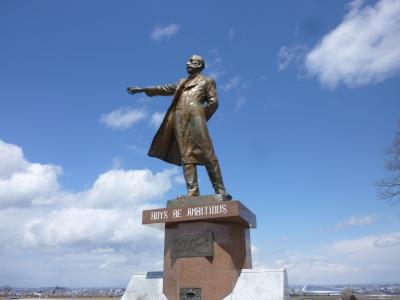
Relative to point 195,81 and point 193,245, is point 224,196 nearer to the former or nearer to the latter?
point 193,245

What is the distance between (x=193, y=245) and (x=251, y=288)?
4.13 ft

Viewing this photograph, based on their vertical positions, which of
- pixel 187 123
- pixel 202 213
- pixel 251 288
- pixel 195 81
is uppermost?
pixel 195 81

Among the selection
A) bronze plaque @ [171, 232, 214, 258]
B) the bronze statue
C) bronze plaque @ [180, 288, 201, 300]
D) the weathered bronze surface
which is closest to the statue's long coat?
the bronze statue

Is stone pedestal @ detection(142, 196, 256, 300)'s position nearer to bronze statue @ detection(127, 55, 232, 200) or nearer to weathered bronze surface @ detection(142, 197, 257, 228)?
weathered bronze surface @ detection(142, 197, 257, 228)

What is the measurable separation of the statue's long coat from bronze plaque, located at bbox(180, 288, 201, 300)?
247 centimetres

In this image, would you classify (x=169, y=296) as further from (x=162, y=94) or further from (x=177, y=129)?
(x=162, y=94)

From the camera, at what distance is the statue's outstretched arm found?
9672 millimetres

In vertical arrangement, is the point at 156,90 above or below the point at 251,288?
above

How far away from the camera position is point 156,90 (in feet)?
32.2

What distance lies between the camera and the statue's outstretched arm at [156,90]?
967 centimetres

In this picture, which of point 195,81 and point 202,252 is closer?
point 202,252

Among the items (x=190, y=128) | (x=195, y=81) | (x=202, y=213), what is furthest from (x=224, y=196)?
(x=195, y=81)

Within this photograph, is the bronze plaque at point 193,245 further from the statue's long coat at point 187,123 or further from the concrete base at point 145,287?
the statue's long coat at point 187,123

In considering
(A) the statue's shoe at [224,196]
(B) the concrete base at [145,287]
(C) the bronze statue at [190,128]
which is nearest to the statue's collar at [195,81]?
(C) the bronze statue at [190,128]
